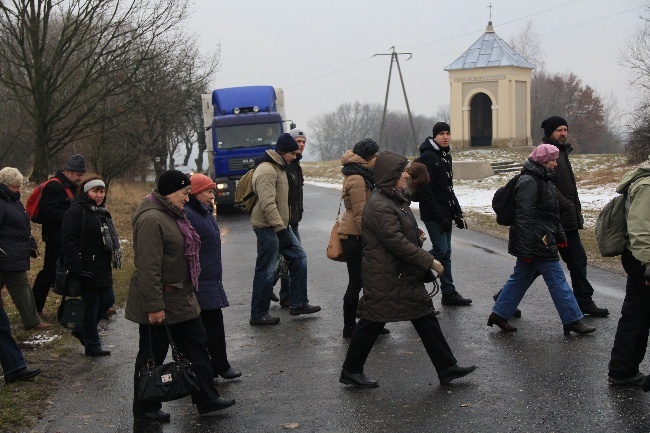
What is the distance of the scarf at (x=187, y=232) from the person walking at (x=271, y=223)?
2598 millimetres

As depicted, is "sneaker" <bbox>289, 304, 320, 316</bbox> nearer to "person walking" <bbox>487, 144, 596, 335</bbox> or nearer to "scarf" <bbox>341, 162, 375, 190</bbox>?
"scarf" <bbox>341, 162, 375, 190</bbox>

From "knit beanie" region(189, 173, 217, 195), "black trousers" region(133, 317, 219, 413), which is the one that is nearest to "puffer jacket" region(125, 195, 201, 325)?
"black trousers" region(133, 317, 219, 413)

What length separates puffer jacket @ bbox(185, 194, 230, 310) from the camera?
6.60 metres

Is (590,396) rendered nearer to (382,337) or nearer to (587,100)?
(382,337)

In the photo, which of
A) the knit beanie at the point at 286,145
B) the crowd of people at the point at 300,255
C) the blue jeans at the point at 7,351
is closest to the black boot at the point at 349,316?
the crowd of people at the point at 300,255

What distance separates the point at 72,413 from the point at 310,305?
3.94m

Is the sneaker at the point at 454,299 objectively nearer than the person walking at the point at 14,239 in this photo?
No

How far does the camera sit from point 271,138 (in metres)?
25.7

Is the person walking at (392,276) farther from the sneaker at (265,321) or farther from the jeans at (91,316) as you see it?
the jeans at (91,316)

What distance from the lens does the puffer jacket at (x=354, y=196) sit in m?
7.79

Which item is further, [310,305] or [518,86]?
[518,86]

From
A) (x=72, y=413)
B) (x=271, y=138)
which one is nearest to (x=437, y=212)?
(x=72, y=413)

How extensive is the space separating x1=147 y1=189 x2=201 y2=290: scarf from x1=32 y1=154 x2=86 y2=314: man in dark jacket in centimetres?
368

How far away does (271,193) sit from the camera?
28.6 ft
